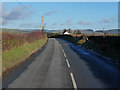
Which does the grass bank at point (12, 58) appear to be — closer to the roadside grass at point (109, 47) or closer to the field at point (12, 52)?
the field at point (12, 52)

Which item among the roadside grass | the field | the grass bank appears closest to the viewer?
the grass bank

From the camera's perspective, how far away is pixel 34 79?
348 inches

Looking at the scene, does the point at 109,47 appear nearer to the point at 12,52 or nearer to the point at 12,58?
the point at 12,52

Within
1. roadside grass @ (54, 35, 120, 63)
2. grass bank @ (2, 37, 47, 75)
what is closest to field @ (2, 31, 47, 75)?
grass bank @ (2, 37, 47, 75)

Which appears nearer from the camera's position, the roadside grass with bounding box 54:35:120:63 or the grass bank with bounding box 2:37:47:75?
the grass bank with bounding box 2:37:47:75

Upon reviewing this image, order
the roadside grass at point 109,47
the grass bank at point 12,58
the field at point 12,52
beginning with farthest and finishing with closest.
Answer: the roadside grass at point 109,47 → the field at point 12,52 → the grass bank at point 12,58

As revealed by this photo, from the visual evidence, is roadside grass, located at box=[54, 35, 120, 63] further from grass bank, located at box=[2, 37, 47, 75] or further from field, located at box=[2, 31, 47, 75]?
field, located at box=[2, 31, 47, 75]

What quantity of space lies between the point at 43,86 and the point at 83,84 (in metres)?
1.84

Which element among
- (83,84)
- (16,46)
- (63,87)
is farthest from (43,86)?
(16,46)

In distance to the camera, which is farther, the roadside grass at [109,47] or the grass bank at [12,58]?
the roadside grass at [109,47]

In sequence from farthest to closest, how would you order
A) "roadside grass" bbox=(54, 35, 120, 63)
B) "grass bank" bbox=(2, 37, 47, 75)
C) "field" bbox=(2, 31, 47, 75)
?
"roadside grass" bbox=(54, 35, 120, 63), "field" bbox=(2, 31, 47, 75), "grass bank" bbox=(2, 37, 47, 75)

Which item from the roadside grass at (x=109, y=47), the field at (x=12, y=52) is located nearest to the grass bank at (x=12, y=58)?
the field at (x=12, y=52)

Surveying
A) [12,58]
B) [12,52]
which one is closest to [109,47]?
[12,52]

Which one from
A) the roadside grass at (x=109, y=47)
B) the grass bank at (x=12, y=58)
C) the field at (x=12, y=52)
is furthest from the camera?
the roadside grass at (x=109, y=47)
